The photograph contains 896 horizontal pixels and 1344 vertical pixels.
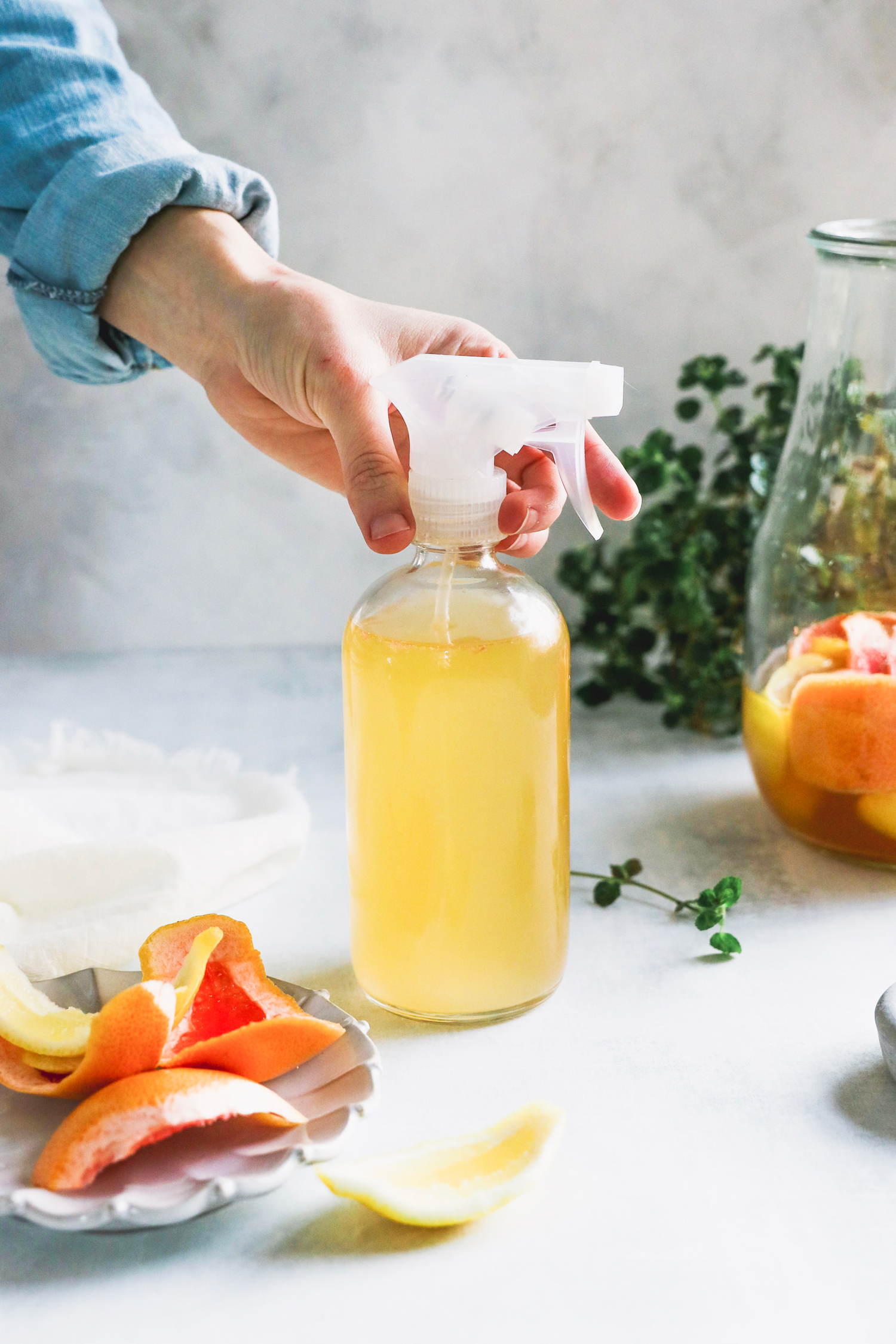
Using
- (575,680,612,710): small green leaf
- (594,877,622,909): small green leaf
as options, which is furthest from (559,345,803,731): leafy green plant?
(594,877,622,909): small green leaf

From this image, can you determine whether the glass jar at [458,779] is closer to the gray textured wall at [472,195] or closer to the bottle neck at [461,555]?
the bottle neck at [461,555]

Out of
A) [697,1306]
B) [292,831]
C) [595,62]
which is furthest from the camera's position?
[595,62]

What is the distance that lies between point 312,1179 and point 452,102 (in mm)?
854

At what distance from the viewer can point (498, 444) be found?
0.52 metres

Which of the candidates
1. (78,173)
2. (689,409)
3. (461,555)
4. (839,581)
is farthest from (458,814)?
(689,409)

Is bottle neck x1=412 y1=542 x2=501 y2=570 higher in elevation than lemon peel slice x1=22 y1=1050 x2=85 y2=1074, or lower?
higher

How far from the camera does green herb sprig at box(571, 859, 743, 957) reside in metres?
0.64

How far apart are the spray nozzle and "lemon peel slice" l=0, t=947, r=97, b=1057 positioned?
252 millimetres

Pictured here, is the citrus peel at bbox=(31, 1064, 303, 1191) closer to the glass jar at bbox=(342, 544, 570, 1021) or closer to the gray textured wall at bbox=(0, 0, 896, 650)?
the glass jar at bbox=(342, 544, 570, 1021)

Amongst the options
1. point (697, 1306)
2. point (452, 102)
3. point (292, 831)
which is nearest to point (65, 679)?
point (292, 831)

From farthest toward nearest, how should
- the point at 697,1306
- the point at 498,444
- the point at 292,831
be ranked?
1. the point at 292,831
2. the point at 498,444
3. the point at 697,1306

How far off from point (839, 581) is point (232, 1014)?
0.45 m

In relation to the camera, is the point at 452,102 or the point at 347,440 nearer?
the point at 347,440

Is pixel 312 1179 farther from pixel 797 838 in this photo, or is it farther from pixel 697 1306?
pixel 797 838
